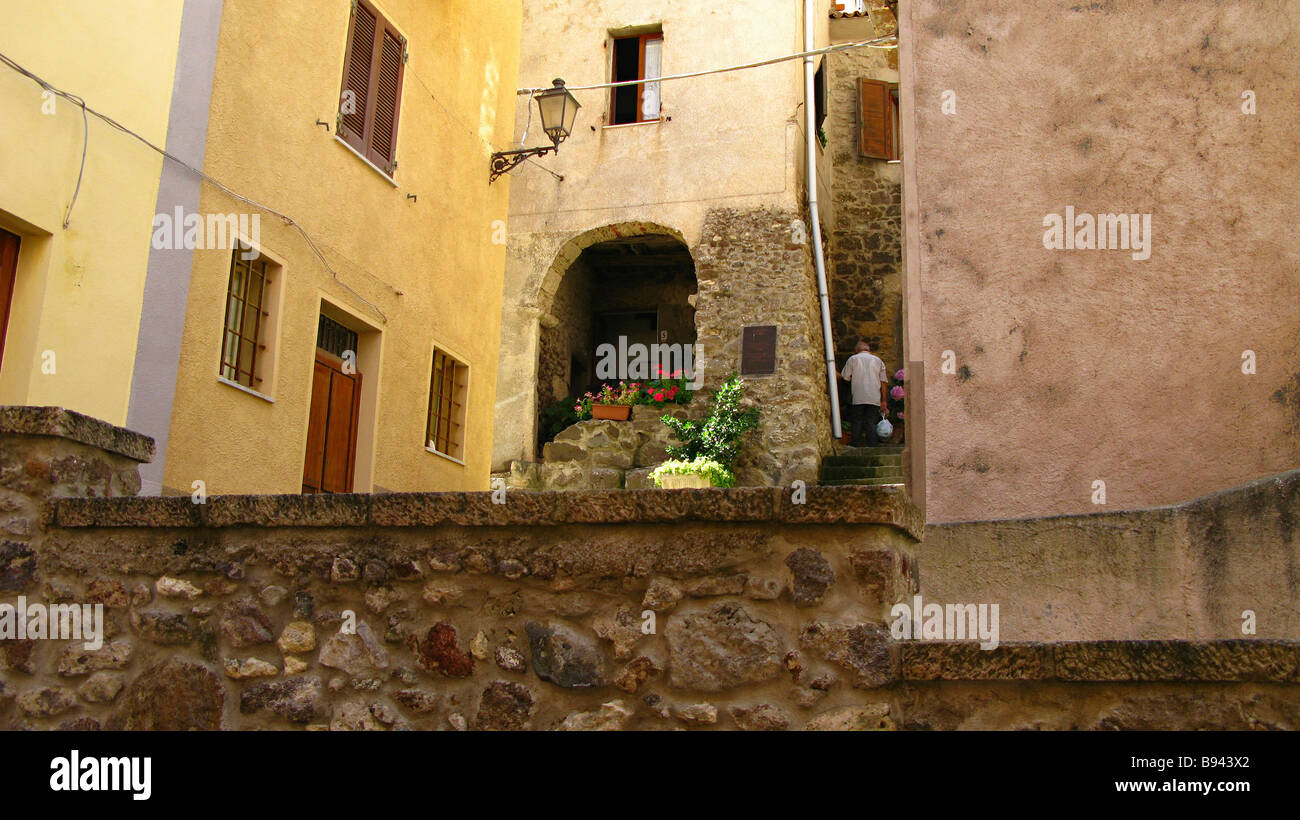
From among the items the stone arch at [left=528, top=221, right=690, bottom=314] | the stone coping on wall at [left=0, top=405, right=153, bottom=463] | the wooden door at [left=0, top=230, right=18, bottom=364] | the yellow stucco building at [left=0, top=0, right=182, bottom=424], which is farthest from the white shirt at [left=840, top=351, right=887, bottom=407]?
the stone coping on wall at [left=0, top=405, right=153, bottom=463]

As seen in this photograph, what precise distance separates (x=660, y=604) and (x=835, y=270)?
1426cm

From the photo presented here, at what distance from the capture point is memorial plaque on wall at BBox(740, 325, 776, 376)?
14.0 m

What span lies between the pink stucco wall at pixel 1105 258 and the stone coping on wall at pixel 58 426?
4.04 metres

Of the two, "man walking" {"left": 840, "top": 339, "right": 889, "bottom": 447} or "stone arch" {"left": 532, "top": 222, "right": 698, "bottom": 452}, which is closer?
"man walking" {"left": 840, "top": 339, "right": 889, "bottom": 447}

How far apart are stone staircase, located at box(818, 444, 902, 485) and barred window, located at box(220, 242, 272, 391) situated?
7018mm

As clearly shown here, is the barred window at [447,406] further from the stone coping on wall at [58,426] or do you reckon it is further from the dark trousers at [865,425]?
the stone coping on wall at [58,426]

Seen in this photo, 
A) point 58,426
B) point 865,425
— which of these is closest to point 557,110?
point 865,425

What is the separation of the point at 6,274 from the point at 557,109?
664cm

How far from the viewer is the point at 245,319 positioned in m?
8.59

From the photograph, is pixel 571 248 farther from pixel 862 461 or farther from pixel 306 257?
pixel 306 257

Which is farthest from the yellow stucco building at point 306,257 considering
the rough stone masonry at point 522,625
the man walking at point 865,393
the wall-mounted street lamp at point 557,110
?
the man walking at point 865,393

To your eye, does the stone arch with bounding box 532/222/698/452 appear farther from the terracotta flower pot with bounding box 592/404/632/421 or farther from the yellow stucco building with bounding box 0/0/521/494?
the yellow stucco building with bounding box 0/0/521/494

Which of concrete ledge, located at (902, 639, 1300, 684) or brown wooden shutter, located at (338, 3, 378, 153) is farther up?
brown wooden shutter, located at (338, 3, 378, 153)

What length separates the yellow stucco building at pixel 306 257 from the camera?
24.6 ft
